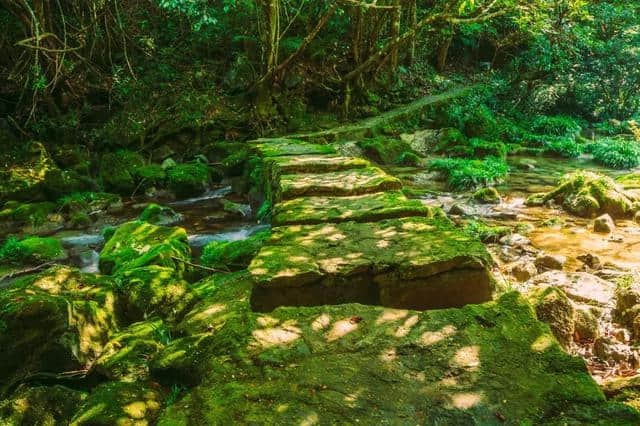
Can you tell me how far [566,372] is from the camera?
4.80 ft

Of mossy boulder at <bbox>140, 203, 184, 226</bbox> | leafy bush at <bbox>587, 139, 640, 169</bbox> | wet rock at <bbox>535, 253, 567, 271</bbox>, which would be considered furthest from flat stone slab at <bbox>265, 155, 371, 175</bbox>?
leafy bush at <bbox>587, 139, 640, 169</bbox>

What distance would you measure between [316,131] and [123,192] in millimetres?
5237

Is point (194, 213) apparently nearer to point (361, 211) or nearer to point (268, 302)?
point (361, 211)

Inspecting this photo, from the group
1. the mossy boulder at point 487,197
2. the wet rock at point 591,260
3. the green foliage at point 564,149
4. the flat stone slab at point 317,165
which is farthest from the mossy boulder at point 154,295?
the green foliage at point 564,149

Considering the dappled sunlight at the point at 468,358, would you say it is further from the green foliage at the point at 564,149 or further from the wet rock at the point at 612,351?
the green foliage at the point at 564,149

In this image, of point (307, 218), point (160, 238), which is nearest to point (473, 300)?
point (307, 218)

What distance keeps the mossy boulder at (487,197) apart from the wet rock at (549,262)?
3.20m

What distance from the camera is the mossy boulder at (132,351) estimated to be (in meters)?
2.34

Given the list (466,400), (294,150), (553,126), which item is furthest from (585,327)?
(553,126)

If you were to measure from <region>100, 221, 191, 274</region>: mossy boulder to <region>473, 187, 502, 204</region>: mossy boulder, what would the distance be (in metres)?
5.31

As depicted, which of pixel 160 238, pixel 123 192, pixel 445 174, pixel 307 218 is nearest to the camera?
pixel 307 218

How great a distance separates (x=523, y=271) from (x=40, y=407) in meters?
4.09

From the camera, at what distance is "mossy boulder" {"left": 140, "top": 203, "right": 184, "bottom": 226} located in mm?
7344

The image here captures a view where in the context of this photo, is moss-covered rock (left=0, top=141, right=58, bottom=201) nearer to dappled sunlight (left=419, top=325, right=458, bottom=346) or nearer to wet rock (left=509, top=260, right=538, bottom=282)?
wet rock (left=509, top=260, right=538, bottom=282)
